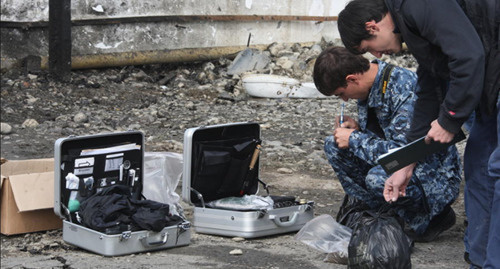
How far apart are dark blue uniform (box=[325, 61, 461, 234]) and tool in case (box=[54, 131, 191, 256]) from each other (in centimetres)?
111

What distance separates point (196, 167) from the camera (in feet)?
16.2

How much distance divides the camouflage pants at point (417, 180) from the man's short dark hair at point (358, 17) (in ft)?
4.16

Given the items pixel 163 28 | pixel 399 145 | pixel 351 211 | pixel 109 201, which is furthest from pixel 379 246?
pixel 163 28

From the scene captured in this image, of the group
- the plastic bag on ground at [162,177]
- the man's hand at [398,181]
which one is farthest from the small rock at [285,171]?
the man's hand at [398,181]

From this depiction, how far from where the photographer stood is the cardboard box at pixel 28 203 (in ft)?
16.4

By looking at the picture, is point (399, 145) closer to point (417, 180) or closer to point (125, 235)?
point (417, 180)

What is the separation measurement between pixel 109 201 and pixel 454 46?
235 centimetres

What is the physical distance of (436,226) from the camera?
4652 mm

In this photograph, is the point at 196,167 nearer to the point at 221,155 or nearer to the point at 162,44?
the point at 221,155

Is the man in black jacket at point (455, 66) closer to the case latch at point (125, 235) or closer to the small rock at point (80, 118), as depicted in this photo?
the case latch at point (125, 235)

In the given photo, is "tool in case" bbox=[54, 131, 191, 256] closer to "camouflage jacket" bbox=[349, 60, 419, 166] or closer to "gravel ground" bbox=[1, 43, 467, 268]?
"gravel ground" bbox=[1, 43, 467, 268]

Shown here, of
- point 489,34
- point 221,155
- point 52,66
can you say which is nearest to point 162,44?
point 52,66

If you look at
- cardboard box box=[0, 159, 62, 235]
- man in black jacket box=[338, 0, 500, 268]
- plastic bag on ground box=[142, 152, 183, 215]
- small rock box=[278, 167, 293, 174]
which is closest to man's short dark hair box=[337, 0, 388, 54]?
man in black jacket box=[338, 0, 500, 268]

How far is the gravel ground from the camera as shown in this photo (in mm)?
4430
